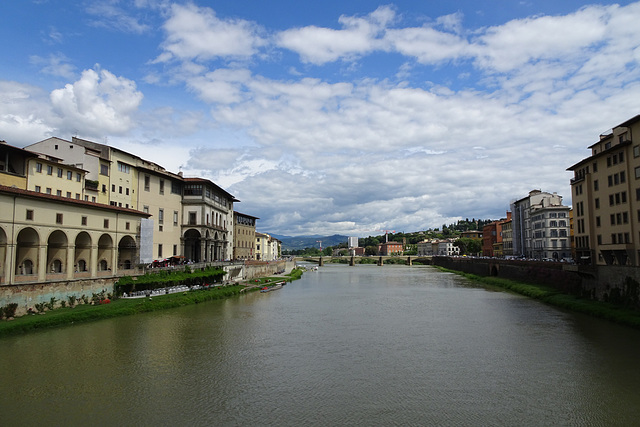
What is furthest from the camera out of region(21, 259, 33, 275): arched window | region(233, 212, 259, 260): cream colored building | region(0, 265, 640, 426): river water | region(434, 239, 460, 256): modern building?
region(434, 239, 460, 256): modern building

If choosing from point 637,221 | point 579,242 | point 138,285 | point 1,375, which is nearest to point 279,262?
point 138,285

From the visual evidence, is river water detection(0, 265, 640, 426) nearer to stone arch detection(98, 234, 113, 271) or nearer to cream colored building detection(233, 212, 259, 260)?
stone arch detection(98, 234, 113, 271)

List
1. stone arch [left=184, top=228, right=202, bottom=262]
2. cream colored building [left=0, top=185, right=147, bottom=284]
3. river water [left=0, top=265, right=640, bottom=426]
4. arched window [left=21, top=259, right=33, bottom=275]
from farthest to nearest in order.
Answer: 1. stone arch [left=184, top=228, right=202, bottom=262]
2. arched window [left=21, top=259, right=33, bottom=275]
3. cream colored building [left=0, top=185, right=147, bottom=284]
4. river water [left=0, top=265, right=640, bottom=426]

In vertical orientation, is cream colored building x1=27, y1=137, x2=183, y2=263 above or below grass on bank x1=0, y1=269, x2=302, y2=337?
above

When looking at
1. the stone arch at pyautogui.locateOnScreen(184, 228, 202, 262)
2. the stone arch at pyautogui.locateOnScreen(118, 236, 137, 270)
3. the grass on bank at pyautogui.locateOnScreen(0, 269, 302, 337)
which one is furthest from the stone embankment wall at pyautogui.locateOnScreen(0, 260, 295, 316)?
the stone arch at pyautogui.locateOnScreen(184, 228, 202, 262)

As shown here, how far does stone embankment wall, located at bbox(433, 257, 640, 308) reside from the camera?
29.4m

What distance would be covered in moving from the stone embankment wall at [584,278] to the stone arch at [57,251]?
128 ft

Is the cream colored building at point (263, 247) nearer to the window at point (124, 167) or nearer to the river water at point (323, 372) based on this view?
the window at point (124, 167)

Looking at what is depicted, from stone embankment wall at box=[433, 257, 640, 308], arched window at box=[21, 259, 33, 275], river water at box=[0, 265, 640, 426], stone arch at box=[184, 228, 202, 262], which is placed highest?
stone arch at box=[184, 228, 202, 262]

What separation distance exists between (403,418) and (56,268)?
29336mm

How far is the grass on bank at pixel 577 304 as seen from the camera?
88.8ft

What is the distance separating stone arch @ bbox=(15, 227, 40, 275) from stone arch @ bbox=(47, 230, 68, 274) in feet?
5.33

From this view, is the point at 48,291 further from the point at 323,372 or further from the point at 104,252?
→ the point at 323,372

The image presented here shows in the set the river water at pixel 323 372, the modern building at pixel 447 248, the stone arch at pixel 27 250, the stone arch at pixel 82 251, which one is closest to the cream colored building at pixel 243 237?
the stone arch at pixel 82 251
